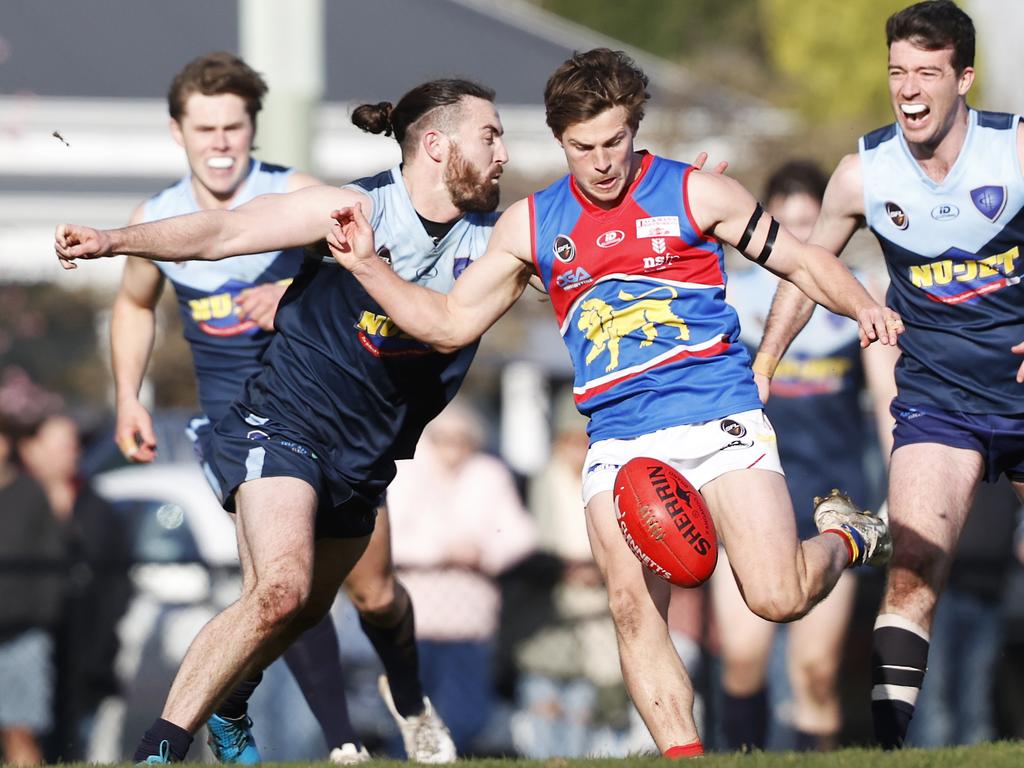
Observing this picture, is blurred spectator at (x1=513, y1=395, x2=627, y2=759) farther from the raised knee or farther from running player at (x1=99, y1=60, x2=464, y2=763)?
the raised knee

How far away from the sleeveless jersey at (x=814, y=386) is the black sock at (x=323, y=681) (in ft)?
9.05

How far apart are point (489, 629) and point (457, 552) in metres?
0.54

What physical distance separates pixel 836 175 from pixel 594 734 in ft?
14.8

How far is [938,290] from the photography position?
6.34m

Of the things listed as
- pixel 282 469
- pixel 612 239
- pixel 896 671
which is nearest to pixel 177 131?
pixel 282 469

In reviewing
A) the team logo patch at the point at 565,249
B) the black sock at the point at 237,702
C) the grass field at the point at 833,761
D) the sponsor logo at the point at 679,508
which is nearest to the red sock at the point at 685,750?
the grass field at the point at 833,761

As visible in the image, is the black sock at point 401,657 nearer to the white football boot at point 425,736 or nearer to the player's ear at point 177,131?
the white football boot at point 425,736

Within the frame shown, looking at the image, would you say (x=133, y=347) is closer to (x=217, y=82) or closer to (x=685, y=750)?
(x=217, y=82)

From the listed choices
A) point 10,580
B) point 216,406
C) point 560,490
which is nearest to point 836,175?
point 216,406

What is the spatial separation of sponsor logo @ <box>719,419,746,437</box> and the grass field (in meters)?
1.12

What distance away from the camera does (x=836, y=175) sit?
6.50 m

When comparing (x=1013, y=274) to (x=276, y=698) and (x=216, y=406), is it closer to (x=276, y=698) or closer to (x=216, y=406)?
(x=216, y=406)

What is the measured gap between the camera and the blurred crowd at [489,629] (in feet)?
32.3

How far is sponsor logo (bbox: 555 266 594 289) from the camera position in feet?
19.1
